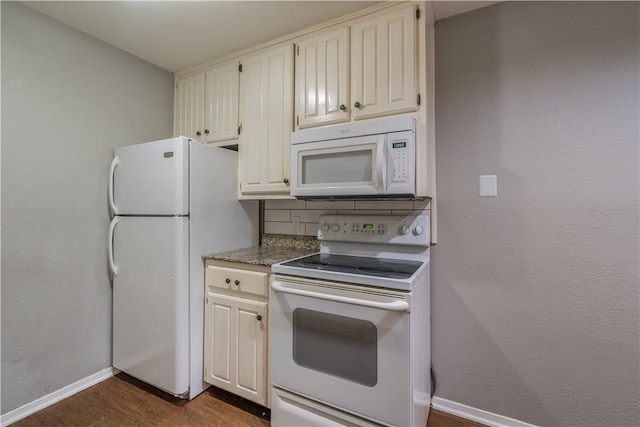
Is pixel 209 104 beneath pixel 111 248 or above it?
above

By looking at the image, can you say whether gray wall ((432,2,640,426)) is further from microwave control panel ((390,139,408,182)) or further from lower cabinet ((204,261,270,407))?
lower cabinet ((204,261,270,407))

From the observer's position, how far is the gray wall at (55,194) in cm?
156

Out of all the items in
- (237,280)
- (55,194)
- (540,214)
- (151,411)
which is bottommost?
(151,411)

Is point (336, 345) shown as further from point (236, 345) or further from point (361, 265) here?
point (236, 345)

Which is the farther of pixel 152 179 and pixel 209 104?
pixel 209 104

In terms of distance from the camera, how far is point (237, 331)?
168 centimetres

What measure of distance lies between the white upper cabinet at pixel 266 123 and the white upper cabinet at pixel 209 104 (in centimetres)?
10

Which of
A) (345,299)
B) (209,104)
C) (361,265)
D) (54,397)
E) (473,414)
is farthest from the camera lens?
(209,104)

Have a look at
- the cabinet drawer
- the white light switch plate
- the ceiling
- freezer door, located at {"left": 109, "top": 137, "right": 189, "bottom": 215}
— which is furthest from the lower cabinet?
the ceiling

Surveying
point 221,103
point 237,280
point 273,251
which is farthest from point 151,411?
point 221,103

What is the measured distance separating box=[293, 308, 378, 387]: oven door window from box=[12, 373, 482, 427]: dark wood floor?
0.57 meters

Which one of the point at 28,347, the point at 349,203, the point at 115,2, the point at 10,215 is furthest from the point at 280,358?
the point at 115,2

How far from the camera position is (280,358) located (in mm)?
1443

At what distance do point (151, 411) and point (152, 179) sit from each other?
1346 mm
